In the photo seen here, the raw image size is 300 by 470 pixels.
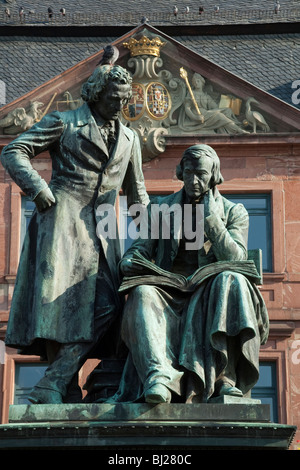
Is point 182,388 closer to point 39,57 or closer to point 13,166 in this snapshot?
point 13,166

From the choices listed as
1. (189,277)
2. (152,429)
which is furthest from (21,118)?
(152,429)

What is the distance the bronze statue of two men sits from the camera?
10.9m

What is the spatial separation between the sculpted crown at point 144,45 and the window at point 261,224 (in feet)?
8.62

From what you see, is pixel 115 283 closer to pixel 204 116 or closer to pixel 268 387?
pixel 268 387

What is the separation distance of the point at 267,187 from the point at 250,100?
1440 millimetres

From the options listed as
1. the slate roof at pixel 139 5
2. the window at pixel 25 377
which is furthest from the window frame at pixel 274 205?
the window at pixel 25 377

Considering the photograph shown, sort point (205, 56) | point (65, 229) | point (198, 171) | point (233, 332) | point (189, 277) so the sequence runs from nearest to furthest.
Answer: point (233, 332) → point (189, 277) → point (65, 229) → point (198, 171) → point (205, 56)

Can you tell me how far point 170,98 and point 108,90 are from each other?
58.7 feet

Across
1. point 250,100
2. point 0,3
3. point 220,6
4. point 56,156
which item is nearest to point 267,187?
point 250,100

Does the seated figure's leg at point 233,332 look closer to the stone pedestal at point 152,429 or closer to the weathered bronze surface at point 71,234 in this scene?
the stone pedestal at point 152,429

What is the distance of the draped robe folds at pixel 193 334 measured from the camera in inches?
428

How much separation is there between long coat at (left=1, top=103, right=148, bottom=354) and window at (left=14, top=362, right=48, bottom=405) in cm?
1591

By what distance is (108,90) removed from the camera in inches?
468

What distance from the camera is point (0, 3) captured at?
3155 centimetres
